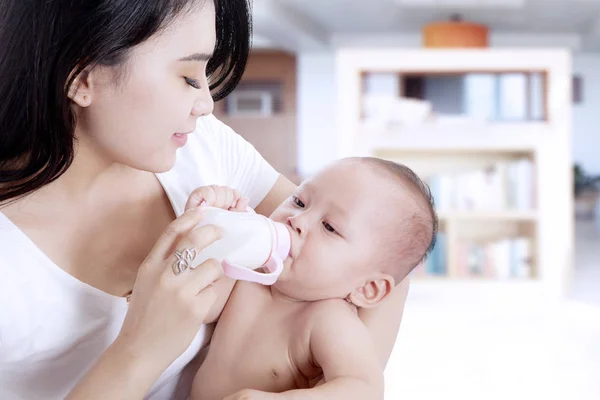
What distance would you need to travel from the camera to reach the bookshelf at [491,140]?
4574mm

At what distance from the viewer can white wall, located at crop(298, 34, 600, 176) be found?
1178 cm

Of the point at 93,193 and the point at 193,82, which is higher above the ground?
the point at 193,82

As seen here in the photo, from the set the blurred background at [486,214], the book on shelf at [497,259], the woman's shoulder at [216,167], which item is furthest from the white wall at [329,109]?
the woman's shoulder at [216,167]

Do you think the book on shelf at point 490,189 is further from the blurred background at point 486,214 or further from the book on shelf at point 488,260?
the book on shelf at point 488,260

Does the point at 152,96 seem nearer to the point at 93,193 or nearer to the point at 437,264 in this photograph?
the point at 93,193

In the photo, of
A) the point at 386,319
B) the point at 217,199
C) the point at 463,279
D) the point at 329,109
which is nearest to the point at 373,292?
the point at 386,319

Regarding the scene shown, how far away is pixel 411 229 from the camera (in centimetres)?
127

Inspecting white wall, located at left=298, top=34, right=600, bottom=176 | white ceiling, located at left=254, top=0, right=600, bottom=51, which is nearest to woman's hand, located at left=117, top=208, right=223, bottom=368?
white ceiling, located at left=254, top=0, right=600, bottom=51

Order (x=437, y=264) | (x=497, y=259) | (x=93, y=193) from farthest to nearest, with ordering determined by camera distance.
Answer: (x=437, y=264), (x=497, y=259), (x=93, y=193)

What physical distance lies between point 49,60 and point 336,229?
51cm

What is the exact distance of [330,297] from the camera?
4.03 ft

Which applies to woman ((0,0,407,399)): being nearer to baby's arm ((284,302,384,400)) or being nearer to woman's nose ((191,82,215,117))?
woman's nose ((191,82,215,117))

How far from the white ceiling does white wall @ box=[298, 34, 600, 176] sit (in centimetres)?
40

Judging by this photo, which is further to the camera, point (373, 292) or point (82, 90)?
point (373, 292)
